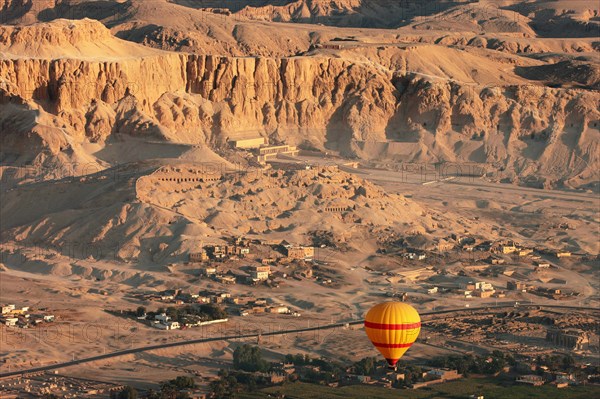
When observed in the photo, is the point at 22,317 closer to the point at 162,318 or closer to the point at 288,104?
the point at 162,318

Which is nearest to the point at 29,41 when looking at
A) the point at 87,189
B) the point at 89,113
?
the point at 89,113

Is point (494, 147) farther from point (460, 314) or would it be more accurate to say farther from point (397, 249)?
point (460, 314)

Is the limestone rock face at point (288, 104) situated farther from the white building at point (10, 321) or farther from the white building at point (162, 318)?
the white building at point (10, 321)

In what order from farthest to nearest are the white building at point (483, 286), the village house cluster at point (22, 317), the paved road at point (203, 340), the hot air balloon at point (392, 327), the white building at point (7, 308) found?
the white building at point (483, 286)
the white building at point (7, 308)
the village house cluster at point (22, 317)
the paved road at point (203, 340)
the hot air balloon at point (392, 327)

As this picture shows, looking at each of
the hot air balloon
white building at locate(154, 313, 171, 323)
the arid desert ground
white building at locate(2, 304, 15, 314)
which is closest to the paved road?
the arid desert ground

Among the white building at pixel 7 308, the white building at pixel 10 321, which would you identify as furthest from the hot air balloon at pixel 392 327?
the white building at pixel 7 308

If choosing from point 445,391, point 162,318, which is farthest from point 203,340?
point 445,391
